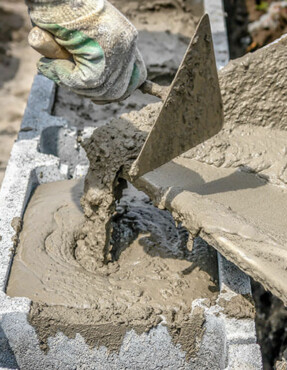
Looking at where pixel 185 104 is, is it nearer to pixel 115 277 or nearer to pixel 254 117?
pixel 254 117

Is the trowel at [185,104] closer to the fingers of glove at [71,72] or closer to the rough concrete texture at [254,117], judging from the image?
the fingers of glove at [71,72]

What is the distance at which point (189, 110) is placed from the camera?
2881 millimetres

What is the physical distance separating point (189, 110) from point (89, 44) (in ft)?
1.74

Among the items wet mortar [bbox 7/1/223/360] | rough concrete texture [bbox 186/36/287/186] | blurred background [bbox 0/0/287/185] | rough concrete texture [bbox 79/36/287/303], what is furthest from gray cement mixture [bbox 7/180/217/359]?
blurred background [bbox 0/0/287/185]

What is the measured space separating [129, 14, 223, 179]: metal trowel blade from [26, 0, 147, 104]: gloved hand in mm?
252

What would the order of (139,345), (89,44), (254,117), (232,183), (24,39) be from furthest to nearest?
(24,39) < (254,117) < (232,183) < (139,345) < (89,44)

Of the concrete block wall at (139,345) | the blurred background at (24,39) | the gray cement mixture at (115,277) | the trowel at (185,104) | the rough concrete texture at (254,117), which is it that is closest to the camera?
the trowel at (185,104)

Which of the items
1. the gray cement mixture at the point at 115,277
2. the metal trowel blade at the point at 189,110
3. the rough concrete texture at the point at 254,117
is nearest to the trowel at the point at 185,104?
the metal trowel blade at the point at 189,110

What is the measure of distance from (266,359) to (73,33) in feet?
7.34

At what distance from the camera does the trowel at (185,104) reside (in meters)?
2.74

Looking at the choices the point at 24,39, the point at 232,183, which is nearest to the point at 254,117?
the point at 232,183

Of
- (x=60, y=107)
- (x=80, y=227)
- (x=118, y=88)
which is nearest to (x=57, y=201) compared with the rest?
(x=80, y=227)

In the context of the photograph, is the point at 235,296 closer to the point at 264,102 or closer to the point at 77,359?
the point at 77,359

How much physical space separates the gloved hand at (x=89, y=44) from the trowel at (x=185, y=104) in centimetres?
7
